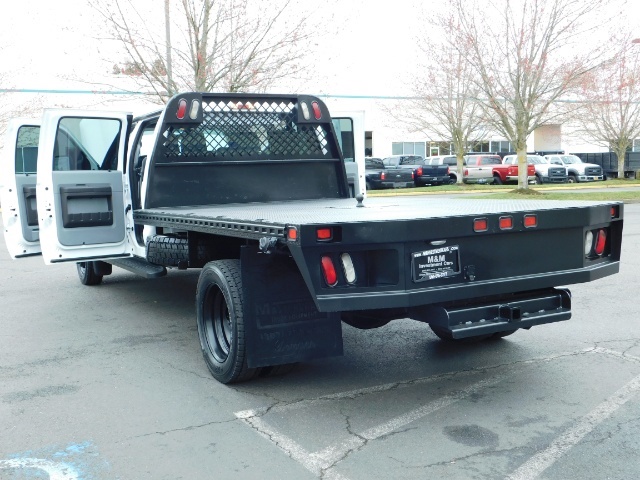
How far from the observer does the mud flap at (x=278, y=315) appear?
196 inches

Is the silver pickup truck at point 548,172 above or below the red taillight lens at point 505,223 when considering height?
below

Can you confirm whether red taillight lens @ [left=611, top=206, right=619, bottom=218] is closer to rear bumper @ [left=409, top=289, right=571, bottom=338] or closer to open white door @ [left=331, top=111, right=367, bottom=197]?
rear bumper @ [left=409, top=289, right=571, bottom=338]

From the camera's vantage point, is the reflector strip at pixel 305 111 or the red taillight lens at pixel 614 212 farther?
the reflector strip at pixel 305 111

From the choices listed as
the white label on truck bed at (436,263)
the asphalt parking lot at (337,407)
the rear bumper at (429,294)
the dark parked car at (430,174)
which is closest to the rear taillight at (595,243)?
the rear bumper at (429,294)

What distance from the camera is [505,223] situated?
4637 mm

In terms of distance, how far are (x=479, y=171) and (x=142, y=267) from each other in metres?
32.0

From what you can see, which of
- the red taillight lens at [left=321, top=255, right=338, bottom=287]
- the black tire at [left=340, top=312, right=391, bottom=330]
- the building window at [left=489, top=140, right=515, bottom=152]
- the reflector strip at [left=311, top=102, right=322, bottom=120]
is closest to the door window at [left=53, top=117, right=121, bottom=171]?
the reflector strip at [left=311, top=102, right=322, bottom=120]

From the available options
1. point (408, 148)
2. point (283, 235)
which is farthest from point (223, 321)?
point (408, 148)

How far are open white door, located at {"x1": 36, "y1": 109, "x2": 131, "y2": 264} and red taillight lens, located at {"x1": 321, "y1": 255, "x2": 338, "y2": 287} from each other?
3878 mm

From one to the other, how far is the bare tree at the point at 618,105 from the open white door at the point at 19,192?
68.7ft

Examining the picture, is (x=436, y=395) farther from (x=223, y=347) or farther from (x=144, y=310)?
(x=144, y=310)

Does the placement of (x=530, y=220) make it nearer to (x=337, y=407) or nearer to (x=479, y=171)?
(x=337, y=407)

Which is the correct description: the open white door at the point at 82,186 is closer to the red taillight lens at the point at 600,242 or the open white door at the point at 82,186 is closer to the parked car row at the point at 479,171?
the red taillight lens at the point at 600,242

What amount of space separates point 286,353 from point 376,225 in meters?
1.27
